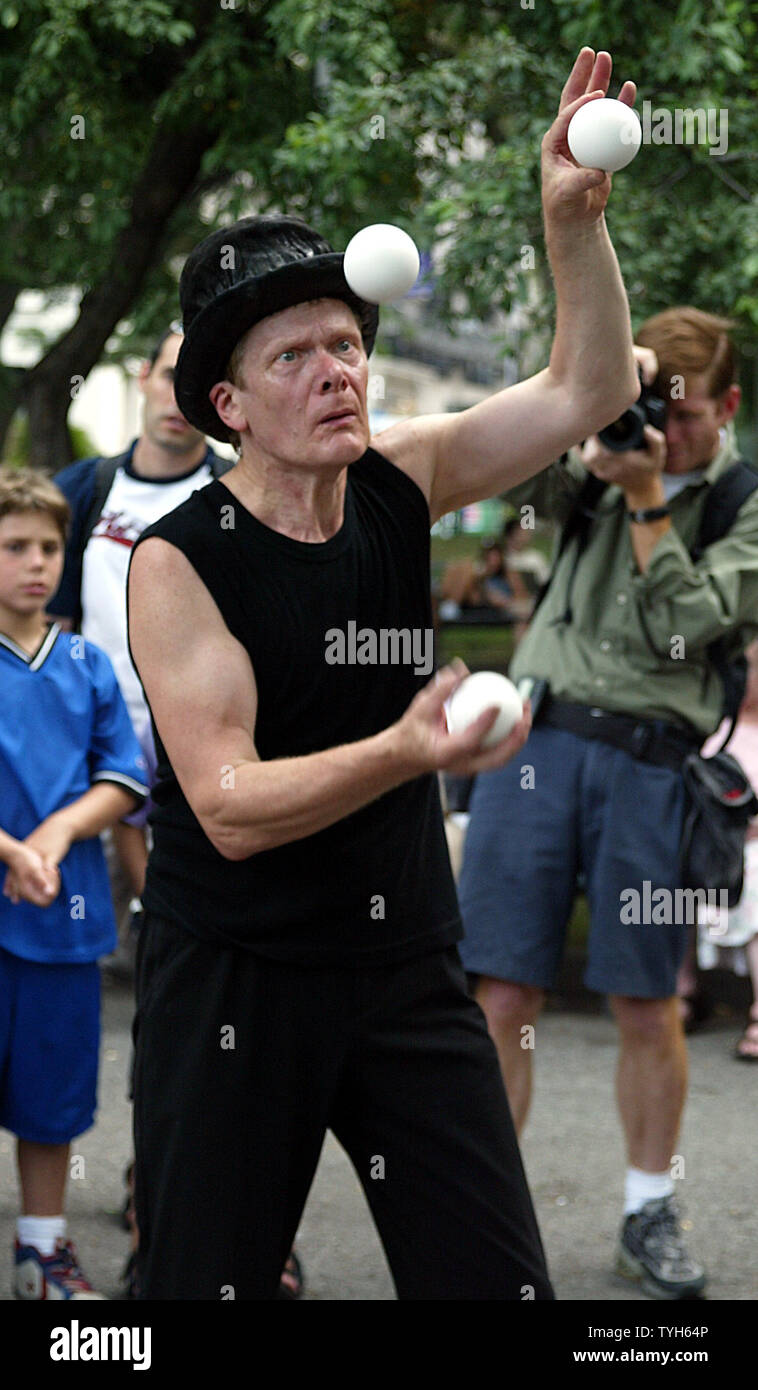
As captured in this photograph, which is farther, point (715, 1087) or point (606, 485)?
point (715, 1087)

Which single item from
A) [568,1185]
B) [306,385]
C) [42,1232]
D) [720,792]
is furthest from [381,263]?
[568,1185]

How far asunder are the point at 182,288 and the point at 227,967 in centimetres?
98

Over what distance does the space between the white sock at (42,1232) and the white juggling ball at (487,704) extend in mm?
2292

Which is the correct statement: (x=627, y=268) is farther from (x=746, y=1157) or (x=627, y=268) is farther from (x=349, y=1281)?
(x=349, y=1281)

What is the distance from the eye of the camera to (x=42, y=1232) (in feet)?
12.4

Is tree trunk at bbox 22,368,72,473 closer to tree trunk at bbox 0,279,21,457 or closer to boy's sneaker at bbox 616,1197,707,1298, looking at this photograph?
tree trunk at bbox 0,279,21,457

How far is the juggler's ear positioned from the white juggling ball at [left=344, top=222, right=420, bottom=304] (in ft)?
0.95

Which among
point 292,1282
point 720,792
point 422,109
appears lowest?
point 292,1282

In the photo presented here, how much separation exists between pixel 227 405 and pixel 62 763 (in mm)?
1559

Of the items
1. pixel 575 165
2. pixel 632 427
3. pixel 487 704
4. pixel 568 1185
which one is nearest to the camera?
pixel 487 704

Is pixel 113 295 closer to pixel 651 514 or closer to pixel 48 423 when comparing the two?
pixel 48 423

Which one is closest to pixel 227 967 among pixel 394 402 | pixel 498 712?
pixel 498 712

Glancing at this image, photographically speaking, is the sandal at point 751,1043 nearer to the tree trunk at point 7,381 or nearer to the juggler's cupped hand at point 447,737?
the juggler's cupped hand at point 447,737

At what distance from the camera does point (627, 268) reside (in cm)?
655
